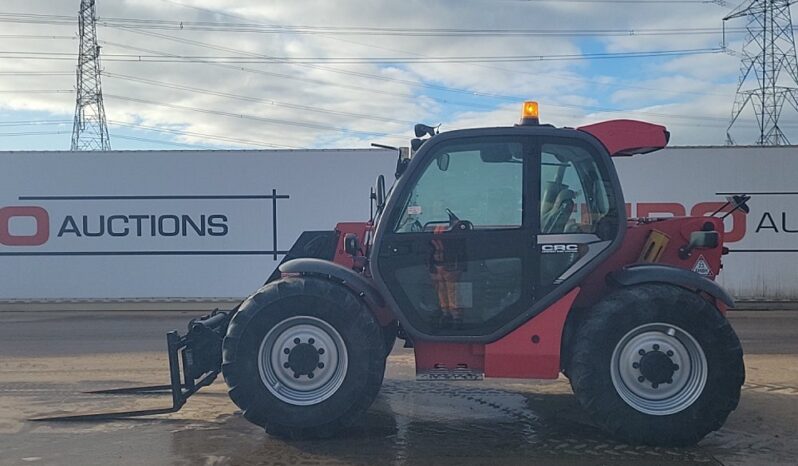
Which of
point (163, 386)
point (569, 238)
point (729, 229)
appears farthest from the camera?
point (729, 229)

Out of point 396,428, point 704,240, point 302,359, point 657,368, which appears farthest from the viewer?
point 396,428

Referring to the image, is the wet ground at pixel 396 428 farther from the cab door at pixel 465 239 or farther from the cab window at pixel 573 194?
the cab window at pixel 573 194

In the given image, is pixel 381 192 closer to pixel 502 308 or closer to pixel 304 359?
pixel 502 308

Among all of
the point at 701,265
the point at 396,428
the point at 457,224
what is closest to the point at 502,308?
the point at 457,224

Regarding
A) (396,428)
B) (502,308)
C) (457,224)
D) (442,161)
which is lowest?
(396,428)

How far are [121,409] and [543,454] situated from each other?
140 inches

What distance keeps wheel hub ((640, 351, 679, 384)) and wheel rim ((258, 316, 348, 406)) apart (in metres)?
2.13

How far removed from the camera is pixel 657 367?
16.4 ft

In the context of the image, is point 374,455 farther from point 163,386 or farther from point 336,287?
point 163,386

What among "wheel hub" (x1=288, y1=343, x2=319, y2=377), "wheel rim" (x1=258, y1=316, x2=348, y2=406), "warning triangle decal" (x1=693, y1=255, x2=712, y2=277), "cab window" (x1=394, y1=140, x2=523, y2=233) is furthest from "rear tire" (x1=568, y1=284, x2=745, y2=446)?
"wheel hub" (x1=288, y1=343, x2=319, y2=377)

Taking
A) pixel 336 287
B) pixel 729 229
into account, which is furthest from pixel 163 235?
pixel 729 229

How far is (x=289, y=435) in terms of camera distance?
5.13 meters

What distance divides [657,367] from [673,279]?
2.06ft

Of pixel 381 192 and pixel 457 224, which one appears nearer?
pixel 457 224
